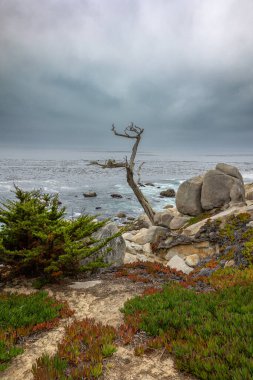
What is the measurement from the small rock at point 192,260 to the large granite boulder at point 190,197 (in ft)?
25.0

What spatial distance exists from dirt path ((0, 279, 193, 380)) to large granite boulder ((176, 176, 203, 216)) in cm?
1360

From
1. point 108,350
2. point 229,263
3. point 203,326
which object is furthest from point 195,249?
point 108,350

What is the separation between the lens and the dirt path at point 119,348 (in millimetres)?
4758

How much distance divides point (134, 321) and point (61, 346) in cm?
174

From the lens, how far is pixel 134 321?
6285mm

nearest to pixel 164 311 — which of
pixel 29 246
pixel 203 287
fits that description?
pixel 203 287

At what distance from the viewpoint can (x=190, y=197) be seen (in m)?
21.9

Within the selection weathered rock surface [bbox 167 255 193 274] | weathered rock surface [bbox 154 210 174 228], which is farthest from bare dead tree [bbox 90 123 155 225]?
weathered rock surface [bbox 167 255 193 274]

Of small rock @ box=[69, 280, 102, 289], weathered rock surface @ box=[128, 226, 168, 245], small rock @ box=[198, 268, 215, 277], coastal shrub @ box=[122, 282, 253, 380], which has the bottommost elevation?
weathered rock surface @ box=[128, 226, 168, 245]

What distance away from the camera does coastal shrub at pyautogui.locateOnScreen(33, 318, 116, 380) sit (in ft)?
15.1

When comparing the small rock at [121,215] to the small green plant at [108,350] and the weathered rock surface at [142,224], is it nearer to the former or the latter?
the weathered rock surface at [142,224]

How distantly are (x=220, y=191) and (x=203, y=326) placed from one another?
16.6 metres

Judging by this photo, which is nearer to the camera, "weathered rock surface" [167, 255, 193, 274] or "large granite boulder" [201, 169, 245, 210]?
"weathered rock surface" [167, 255, 193, 274]

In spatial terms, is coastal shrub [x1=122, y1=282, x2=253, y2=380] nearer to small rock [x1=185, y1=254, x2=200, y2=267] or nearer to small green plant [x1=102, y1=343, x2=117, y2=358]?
small green plant [x1=102, y1=343, x2=117, y2=358]
